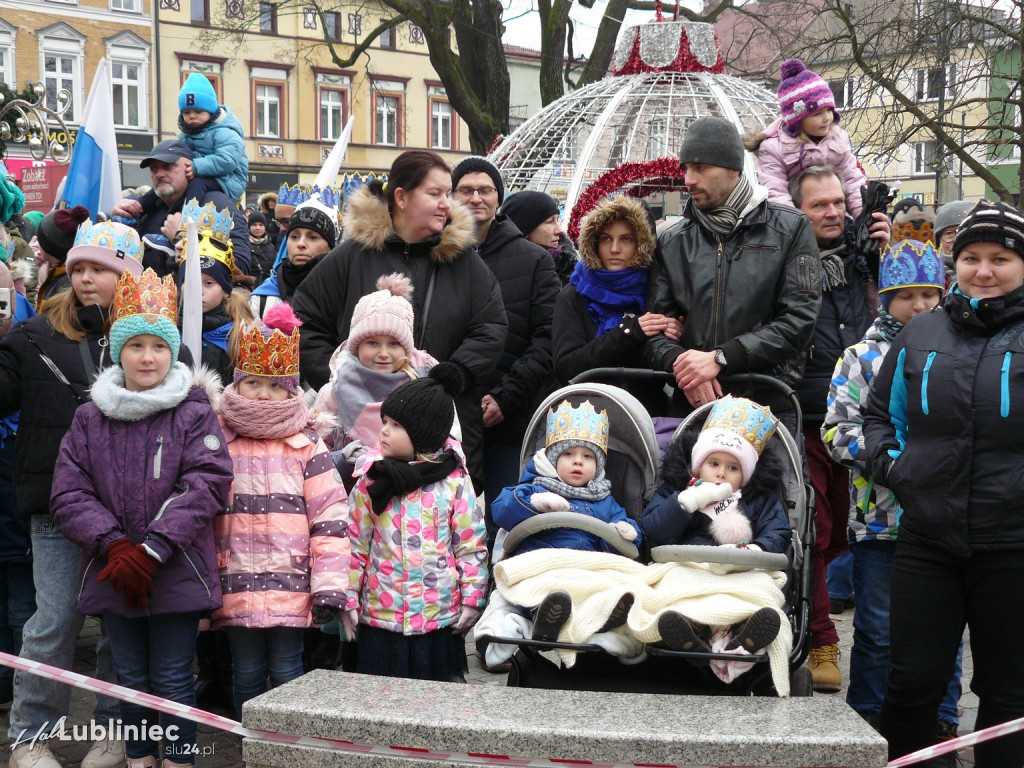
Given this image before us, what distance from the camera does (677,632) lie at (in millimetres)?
3482

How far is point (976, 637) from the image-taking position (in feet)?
12.9

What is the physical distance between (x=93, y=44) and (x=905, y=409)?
142ft

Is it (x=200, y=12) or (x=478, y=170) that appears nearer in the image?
(x=478, y=170)

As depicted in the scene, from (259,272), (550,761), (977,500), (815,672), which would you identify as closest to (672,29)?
(259,272)

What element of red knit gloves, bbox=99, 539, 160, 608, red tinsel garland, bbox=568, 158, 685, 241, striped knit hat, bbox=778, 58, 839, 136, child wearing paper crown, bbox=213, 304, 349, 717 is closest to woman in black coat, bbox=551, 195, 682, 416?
child wearing paper crown, bbox=213, 304, 349, 717

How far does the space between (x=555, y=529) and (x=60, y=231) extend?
3.12m

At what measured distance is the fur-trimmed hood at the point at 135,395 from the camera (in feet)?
13.7

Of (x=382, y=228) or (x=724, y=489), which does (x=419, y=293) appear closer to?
(x=382, y=228)

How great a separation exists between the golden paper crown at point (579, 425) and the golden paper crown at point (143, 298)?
4.99 feet

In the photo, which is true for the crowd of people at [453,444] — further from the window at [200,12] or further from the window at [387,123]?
the window at [387,123]

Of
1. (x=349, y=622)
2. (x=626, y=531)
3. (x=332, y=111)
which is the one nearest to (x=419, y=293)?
(x=349, y=622)

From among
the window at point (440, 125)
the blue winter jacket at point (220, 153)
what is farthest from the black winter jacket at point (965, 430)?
the window at point (440, 125)

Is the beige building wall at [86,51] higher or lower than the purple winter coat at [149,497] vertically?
higher

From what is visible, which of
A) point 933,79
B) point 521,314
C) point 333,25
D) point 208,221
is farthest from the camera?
point 333,25
